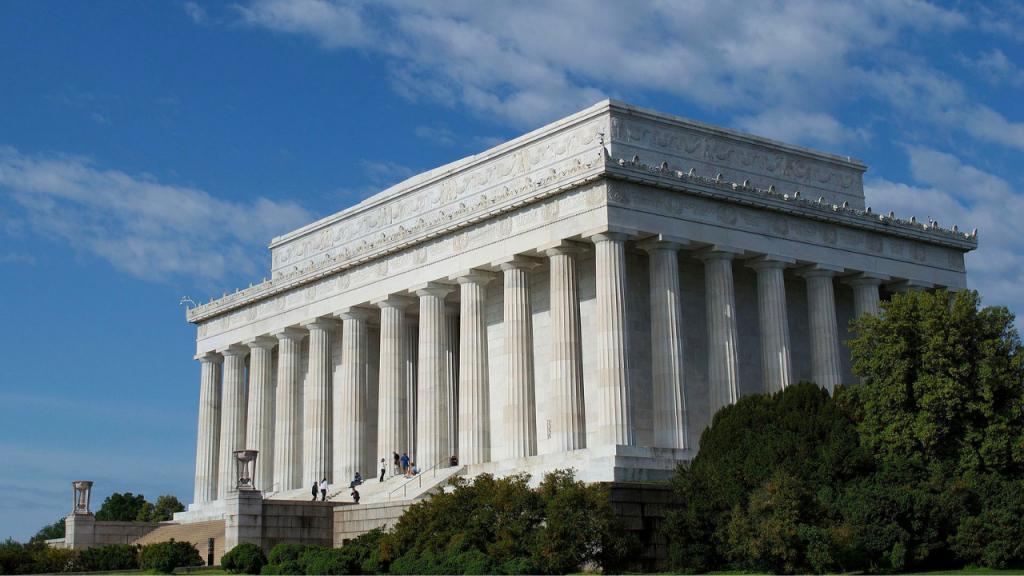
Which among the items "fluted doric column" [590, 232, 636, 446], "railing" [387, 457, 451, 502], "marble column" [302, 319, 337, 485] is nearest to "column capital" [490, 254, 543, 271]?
"fluted doric column" [590, 232, 636, 446]

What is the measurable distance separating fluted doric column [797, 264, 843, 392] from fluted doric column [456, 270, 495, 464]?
14.7 metres

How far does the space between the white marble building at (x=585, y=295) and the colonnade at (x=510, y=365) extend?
0.10 metres

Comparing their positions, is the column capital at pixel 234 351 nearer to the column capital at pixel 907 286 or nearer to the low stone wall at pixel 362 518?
the low stone wall at pixel 362 518

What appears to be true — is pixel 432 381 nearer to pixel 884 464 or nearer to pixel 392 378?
pixel 392 378

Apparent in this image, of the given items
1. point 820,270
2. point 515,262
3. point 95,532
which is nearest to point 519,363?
point 515,262

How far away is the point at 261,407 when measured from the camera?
72.7 m

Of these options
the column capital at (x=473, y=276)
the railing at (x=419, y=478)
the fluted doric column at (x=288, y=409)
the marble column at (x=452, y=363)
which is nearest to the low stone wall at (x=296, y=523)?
the railing at (x=419, y=478)

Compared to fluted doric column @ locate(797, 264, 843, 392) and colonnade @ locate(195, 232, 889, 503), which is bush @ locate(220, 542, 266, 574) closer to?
colonnade @ locate(195, 232, 889, 503)

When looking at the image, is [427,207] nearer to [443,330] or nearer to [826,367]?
[443,330]

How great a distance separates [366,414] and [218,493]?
1253 centimetres

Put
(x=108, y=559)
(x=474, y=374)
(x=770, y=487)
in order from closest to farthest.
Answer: (x=770, y=487), (x=108, y=559), (x=474, y=374)

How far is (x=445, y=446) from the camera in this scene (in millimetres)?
59938

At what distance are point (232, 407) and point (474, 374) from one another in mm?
22721

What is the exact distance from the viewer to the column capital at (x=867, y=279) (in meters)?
60.5
